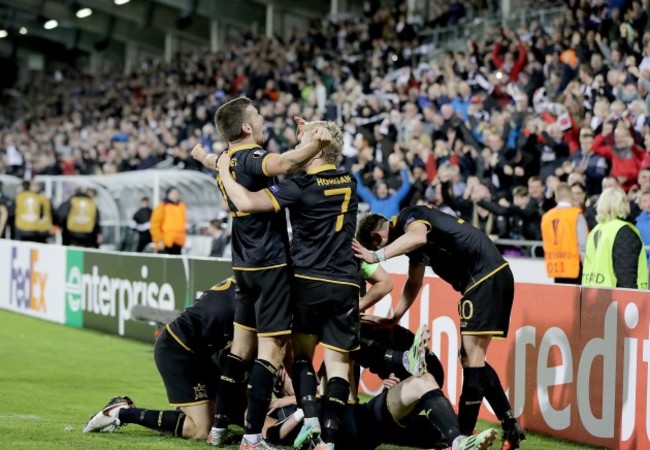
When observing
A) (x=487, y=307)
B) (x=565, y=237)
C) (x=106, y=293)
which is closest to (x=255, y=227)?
(x=487, y=307)

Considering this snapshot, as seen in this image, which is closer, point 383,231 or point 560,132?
point 383,231

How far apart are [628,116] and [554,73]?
3424 mm

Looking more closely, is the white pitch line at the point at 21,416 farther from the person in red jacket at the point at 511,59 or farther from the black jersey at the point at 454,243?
the person in red jacket at the point at 511,59

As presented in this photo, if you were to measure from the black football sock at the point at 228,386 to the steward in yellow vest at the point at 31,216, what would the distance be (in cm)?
1580

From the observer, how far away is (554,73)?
18.4m

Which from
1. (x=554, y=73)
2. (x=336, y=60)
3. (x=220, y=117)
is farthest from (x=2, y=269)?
(x=220, y=117)

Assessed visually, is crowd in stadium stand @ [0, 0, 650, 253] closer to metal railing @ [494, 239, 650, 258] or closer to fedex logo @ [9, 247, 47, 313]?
metal railing @ [494, 239, 650, 258]

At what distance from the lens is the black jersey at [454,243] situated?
8.10 m

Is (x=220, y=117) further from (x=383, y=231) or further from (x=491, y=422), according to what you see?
(x=491, y=422)

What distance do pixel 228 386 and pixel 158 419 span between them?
0.74 m

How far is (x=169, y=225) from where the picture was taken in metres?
21.9

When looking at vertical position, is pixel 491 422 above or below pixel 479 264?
below

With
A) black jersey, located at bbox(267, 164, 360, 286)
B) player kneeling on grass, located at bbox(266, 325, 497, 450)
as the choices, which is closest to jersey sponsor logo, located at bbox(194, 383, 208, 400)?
player kneeling on grass, located at bbox(266, 325, 497, 450)

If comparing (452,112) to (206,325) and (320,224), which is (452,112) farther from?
(320,224)
